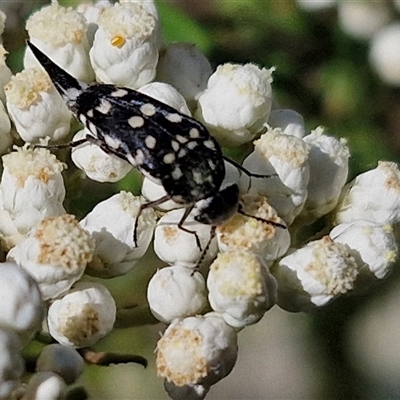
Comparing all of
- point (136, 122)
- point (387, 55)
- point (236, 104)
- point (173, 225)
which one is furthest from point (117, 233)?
point (387, 55)

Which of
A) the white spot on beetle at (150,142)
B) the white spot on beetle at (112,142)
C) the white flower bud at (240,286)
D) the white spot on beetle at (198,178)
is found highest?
the white spot on beetle at (150,142)

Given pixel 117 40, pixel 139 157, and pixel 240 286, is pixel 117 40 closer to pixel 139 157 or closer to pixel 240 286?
pixel 139 157

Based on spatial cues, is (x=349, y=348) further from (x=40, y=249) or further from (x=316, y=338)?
(x=40, y=249)

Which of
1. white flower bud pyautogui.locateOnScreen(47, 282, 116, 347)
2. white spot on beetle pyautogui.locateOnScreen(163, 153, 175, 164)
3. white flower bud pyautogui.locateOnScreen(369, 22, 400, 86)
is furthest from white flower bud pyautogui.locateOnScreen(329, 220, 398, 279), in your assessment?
white flower bud pyautogui.locateOnScreen(369, 22, 400, 86)

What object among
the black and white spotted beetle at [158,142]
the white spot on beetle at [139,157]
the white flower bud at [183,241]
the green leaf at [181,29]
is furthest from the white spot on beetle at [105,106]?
the green leaf at [181,29]

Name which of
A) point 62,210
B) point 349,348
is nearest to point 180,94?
point 62,210

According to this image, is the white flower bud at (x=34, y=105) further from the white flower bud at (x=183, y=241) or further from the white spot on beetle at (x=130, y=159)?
the white flower bud at (x=183, y=241)

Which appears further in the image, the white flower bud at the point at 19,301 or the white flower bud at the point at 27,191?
the white flower bud at the point at 27,191
